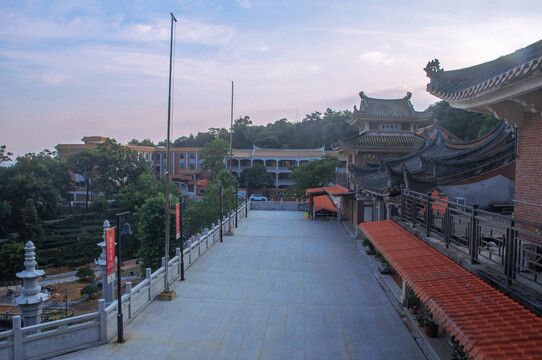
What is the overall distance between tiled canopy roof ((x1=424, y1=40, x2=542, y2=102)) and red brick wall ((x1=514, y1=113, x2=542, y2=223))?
96 cm

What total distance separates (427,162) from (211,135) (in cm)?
6603

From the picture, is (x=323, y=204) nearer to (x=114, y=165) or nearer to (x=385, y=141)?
(x=385, y=141)

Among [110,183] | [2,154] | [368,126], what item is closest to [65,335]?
[368,126]

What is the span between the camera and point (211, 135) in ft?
244

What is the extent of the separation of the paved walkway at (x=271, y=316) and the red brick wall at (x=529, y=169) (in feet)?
11.0

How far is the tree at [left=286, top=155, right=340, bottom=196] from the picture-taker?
3441cm

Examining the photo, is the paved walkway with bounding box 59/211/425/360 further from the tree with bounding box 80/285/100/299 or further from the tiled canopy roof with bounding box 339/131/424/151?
the tiled canopy roof with bounding box 339/131/424/151

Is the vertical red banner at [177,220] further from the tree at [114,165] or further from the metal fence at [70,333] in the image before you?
the tree at [114,165]

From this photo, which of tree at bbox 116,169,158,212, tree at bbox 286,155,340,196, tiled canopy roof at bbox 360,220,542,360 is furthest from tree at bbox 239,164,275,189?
tiled canopy roof at bbox 360,220,542,360

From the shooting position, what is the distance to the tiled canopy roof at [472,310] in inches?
139

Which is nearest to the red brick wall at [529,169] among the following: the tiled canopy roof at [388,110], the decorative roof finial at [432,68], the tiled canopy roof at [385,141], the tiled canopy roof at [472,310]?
the tiled canopy roof at [472,310]

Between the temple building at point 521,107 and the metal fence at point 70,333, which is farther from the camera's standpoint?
the metal fence at point 70,333

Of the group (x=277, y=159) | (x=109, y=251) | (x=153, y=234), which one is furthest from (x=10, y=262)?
(x=277, y=159)

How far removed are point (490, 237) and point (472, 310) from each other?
176 cm
